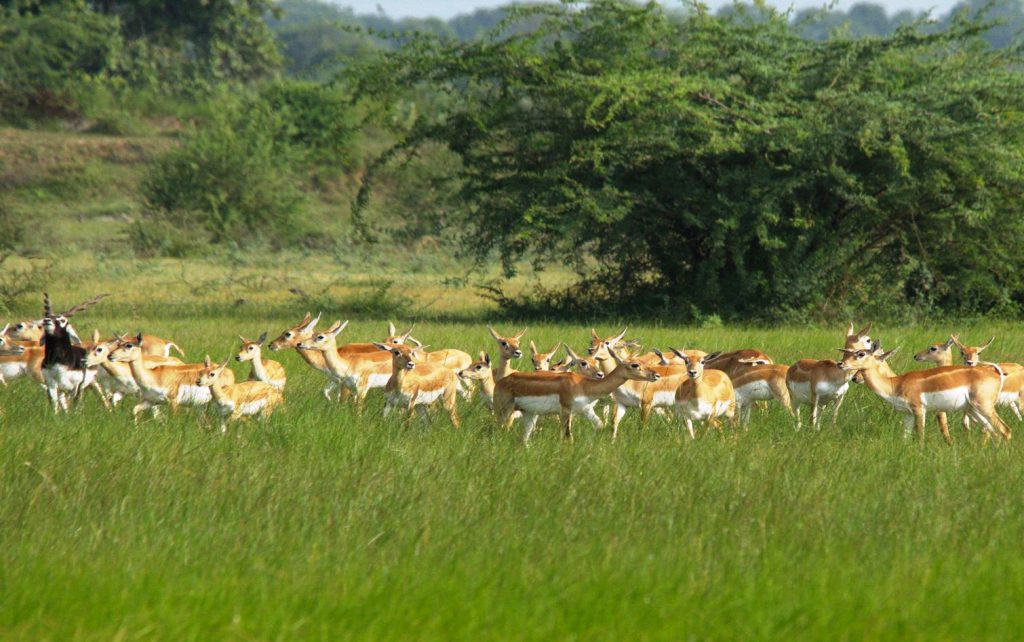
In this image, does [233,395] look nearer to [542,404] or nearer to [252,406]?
[252,406]

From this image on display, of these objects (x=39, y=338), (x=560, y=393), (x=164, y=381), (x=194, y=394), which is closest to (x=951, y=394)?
(x=560, y=393)

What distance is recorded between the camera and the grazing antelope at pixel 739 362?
10830mm

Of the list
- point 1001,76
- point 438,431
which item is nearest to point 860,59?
point 1001,76

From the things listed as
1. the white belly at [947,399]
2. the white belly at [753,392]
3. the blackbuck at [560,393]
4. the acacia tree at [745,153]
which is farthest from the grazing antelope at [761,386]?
the acacia tree at [745,153]

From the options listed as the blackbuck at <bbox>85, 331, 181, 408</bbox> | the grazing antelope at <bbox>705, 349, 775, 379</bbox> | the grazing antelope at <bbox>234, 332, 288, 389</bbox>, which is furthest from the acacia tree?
→ the blackbuck at <bbox>85, 331, 181, 408</bbox>

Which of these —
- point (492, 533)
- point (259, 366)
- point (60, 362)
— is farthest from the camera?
point (259, 366)

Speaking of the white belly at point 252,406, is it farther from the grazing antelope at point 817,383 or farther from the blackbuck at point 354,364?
the grazing antelope at point 817,383

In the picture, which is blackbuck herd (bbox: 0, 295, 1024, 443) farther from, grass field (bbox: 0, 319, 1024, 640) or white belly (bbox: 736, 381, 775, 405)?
grass field (bbox: 0, 319, 1024, 640)

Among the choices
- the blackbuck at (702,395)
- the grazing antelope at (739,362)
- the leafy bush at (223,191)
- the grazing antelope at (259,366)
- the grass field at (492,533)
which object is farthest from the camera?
the leafy bush at (223,191)

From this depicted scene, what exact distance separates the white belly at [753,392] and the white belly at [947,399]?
4.68 ft

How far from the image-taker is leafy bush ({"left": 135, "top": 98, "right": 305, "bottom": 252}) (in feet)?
111

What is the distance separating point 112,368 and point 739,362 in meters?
5.04

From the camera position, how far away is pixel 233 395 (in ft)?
31.2

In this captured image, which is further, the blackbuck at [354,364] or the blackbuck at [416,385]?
the blackbuck at [354,364]
